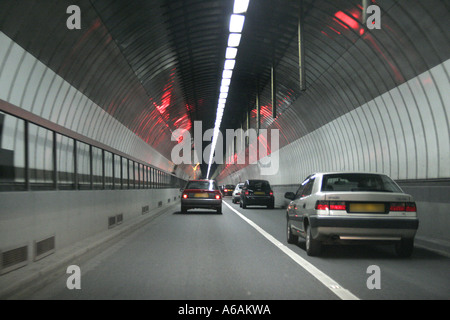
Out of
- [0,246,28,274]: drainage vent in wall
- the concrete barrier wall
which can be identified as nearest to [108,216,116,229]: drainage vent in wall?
the concrete barrier wall

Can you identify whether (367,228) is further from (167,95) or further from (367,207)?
(167,95)

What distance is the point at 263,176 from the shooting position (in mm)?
45938

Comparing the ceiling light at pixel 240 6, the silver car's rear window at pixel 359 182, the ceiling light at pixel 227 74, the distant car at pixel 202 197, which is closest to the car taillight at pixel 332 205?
the silver car's rear window at pixel 359 182

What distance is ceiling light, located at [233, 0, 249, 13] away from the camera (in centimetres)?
1646

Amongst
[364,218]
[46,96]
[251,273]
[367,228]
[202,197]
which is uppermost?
[46,96]

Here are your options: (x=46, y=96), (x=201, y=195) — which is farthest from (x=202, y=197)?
(x=46, y=96)

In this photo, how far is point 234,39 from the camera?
67.5ft

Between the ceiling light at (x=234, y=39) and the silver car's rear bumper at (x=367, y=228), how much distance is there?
12.6m

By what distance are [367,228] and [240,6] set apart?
10424mm

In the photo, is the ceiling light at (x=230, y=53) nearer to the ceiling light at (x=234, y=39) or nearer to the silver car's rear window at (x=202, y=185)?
the ceiling light at (x=234, y=39)

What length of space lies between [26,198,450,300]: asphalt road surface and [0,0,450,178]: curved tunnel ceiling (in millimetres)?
5283

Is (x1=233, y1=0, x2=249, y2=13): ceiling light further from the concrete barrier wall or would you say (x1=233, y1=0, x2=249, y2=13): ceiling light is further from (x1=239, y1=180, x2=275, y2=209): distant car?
(x1=239, y1=180, x2=275, y2=209): distant car

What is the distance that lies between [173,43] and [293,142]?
15.2m

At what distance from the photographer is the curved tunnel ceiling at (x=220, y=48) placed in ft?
40.4
